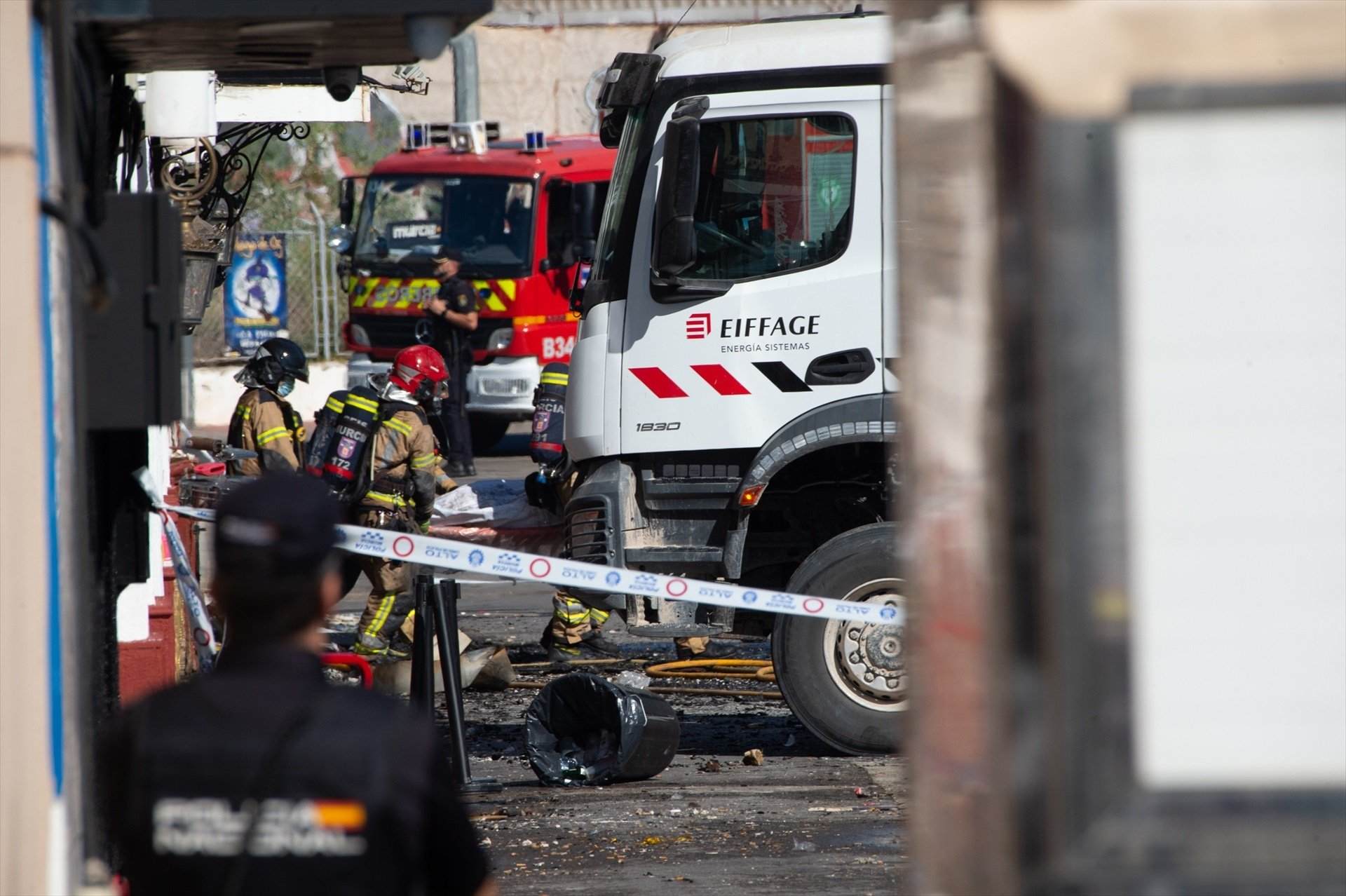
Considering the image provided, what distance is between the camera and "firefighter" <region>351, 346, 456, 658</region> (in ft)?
31.1

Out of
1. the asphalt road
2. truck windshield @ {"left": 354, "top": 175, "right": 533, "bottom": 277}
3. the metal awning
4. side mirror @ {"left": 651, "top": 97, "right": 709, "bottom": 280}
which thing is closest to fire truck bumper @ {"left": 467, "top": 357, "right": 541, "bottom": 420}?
truck windshield @ {"left": 354, "top": 175, "right": 533, "bottom": 277}

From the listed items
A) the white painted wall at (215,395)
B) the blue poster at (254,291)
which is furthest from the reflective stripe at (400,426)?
the blue poster at (254,291)

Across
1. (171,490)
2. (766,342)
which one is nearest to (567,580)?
(766,342)

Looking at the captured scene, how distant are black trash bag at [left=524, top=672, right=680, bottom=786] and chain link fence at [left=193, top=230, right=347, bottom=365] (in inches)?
610

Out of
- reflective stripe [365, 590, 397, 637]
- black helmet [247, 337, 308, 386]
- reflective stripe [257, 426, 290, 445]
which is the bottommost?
reflective stripe [365, 590, 397, 637]

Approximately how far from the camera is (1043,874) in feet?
7.16

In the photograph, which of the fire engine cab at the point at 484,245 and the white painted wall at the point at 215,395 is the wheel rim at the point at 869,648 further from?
the white painted wall at the point at 215,395

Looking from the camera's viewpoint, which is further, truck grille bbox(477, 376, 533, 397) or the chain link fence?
the chain link fence

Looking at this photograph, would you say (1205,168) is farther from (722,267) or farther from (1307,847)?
(722,267)

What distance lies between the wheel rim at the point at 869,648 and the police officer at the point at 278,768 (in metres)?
5.15

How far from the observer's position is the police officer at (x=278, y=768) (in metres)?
2.28

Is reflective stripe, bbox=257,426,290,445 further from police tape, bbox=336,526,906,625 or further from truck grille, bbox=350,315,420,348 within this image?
truck grille, bbox=350,315,420,348

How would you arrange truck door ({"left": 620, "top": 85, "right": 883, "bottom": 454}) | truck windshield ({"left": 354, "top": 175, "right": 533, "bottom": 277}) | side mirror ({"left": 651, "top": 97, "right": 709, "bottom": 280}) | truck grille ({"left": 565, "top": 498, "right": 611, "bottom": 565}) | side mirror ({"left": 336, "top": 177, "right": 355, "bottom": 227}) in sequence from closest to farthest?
1. side mirror ({"left": 651, "top": 97, "right": 709, "bottom": 280})
2. truck door ({"left": 620, "top": 85, "right": 883, "bottom": 454})
3. truck grille ({"left": 565, "top": 498, "right": 611, "bottom": 565})
4. truck windshield ({"left": 354, "top": 175, "right": 533, "bottom": 277})
5. side mirror ({"left": 336, "top": 177, "right": 355, "bottom": 227})

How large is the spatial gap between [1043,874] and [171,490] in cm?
764
